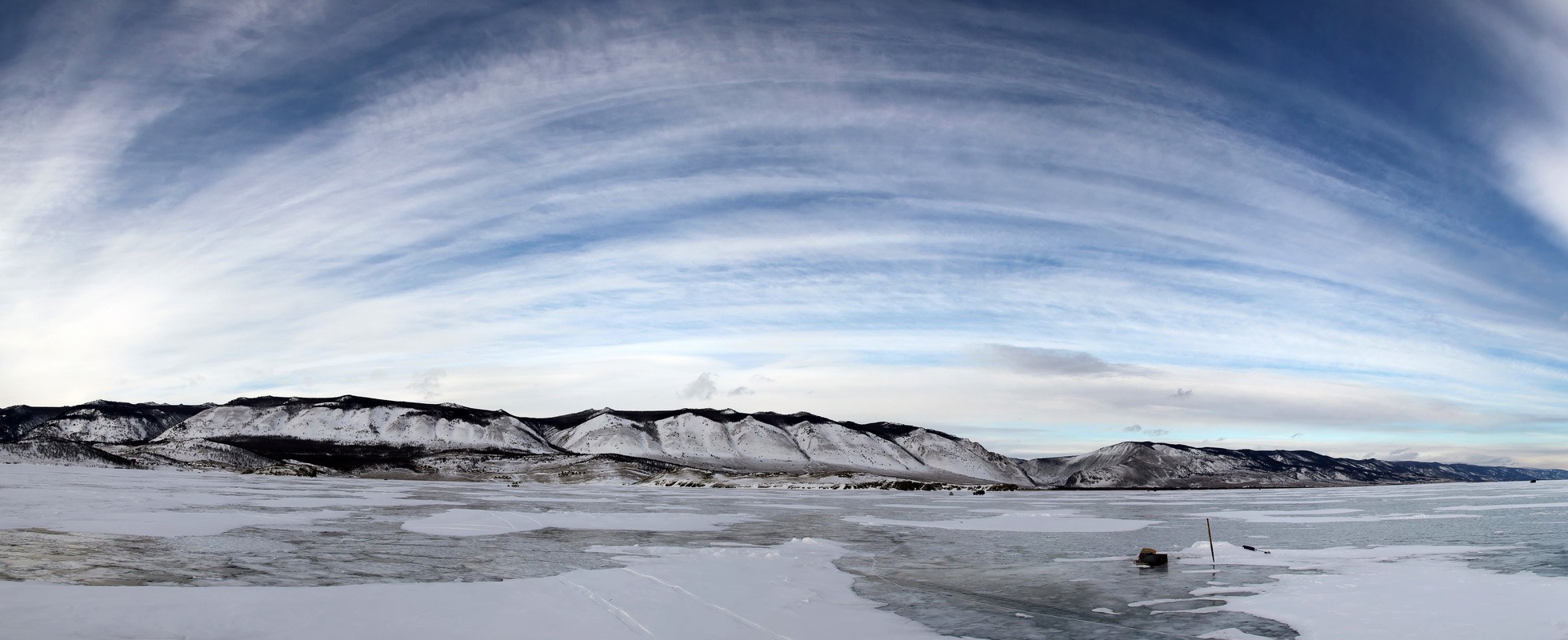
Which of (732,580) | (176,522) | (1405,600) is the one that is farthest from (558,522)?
(1405,600)

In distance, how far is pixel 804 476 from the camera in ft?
508

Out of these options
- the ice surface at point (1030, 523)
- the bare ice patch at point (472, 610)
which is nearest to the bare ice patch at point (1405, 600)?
the bare ice patch at point (472, 610)

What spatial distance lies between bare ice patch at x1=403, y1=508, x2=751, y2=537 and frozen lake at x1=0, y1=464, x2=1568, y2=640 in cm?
38

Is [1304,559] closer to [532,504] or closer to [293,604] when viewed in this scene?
[293,604]

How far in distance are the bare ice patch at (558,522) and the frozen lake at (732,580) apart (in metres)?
0.38

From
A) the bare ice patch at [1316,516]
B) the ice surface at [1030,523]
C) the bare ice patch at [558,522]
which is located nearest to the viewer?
the bare ice patch at [558,522]

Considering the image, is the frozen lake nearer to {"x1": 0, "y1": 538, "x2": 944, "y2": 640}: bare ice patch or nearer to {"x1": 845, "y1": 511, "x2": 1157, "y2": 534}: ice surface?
{"x1": 0, "y1": 538, "x2": 944, "y2": 640}: bare ice patch

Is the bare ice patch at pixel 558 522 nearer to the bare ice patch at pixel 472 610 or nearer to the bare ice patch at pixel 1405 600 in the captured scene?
the bare ice patch at pixel 472 610

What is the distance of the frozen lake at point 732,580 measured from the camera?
1287cm

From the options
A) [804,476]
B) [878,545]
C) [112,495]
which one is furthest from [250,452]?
[878,545]

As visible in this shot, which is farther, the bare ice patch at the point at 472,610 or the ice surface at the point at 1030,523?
the ice surface at the point at 1030,523

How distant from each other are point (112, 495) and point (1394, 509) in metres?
77.3

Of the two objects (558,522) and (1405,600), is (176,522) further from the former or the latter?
(1405,600)

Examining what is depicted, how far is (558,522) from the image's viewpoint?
36469mm
